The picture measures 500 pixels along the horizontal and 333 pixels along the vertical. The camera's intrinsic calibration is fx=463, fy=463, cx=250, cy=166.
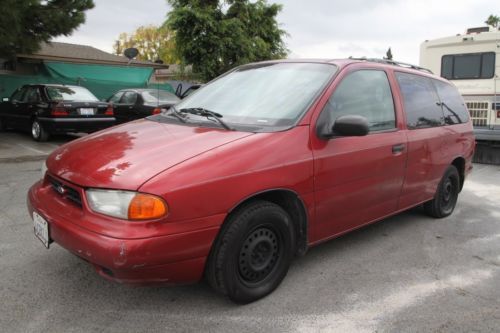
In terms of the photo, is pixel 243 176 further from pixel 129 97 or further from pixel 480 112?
pixel 129 97

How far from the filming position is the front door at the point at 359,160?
3492mm

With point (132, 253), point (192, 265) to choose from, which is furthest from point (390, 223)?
point (132, 253)

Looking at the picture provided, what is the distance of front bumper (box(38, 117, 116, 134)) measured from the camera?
10.5 meters

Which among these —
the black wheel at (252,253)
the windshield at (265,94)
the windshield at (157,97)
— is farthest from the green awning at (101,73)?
the black wheel at (252,253)

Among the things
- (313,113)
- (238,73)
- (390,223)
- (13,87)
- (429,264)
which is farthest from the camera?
(13,87)

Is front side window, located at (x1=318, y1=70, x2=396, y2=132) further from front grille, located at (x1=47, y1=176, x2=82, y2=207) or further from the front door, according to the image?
front grille, located at (x1=47, y1=176, x2=82, y2=207)

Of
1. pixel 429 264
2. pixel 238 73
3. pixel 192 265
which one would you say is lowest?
pixel 429 264

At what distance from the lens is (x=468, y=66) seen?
Answer: 11180 mm

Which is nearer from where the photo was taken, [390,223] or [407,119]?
[407,119]

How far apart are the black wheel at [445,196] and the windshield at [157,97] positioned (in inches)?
321

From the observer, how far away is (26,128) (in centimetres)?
1156

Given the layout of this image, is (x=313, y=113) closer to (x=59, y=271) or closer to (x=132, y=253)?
(x=132, y=253)

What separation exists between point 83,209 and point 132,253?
0.50 meters

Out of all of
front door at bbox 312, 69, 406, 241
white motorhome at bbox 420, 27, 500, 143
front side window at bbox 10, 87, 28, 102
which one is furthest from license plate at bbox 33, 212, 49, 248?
front side window at bbox 10, 87, 28, 102
